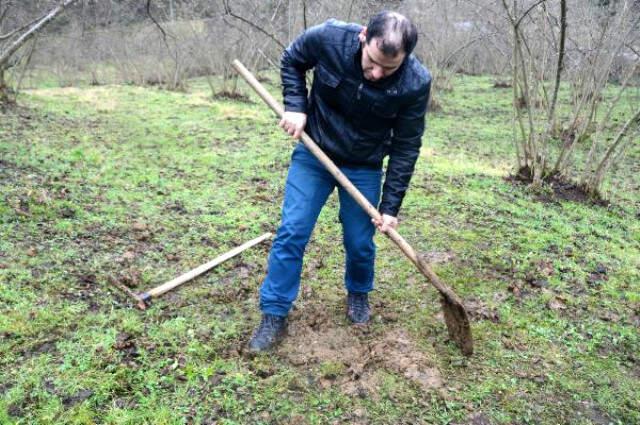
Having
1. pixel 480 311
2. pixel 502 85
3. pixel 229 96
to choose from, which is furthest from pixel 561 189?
pixel 502 85

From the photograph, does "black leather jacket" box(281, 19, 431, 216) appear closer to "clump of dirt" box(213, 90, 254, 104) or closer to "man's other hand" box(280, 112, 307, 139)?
"man's other hand" box(280, 112, 307, 139)

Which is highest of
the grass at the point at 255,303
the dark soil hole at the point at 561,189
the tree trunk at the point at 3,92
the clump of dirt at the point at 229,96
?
the grass at the point at 255,303

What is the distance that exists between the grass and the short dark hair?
5.51ft

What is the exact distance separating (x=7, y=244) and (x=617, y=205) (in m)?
6.29

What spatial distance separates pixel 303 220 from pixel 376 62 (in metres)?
0.89

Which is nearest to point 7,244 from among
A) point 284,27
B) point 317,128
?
point 317,128

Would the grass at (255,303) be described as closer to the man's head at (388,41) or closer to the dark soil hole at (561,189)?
the dark soil hole at (561,189)

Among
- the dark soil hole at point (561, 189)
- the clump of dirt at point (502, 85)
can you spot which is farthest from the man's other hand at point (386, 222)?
the clump of dirt at point (502, 85)

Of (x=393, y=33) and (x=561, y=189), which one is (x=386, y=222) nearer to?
(x=393, y=33)

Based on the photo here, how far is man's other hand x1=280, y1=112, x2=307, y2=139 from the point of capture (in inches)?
110

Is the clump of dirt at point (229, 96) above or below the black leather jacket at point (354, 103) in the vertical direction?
below

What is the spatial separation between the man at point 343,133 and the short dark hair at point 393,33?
2.1 inches

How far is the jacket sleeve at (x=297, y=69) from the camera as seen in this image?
9.11ft

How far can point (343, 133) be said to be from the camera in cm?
279
